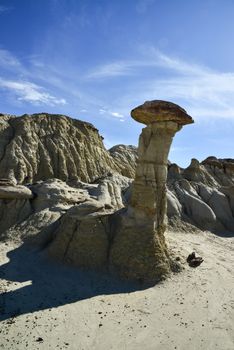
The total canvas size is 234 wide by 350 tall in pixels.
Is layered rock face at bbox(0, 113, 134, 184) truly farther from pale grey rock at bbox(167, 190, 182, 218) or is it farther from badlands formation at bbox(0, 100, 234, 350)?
pale grey rock at bbox(167, 190, 182, 218)

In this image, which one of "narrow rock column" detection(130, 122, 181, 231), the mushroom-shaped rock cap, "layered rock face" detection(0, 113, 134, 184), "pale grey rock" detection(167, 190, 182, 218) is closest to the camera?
the mushroom-shaped rock cap

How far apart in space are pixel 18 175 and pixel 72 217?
17.0 metres

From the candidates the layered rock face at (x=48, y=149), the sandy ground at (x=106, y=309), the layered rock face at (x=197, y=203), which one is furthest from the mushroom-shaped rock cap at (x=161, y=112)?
the layered rock face at (x=48, y=149)

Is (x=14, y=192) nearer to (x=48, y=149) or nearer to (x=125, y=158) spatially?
(x=48, y=149)

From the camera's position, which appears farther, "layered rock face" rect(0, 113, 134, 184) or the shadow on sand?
"layered rock face" rect(0, 113, 134, 184)

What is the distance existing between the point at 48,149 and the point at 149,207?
21257 mm

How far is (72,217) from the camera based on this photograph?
12.9 meters

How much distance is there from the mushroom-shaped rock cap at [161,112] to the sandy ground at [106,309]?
16.6 feet

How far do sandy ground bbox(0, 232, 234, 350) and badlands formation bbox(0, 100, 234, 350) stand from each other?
3 cm

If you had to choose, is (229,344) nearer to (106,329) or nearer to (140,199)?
(106,329)

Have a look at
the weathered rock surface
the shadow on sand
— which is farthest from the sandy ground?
the weathered rock surface

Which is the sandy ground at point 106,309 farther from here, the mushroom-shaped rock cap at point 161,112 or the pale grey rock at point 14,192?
the mushroom-shaped rock cap at point 161,112

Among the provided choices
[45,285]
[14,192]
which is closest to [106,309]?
[45,285]

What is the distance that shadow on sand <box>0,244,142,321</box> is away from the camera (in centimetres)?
924
